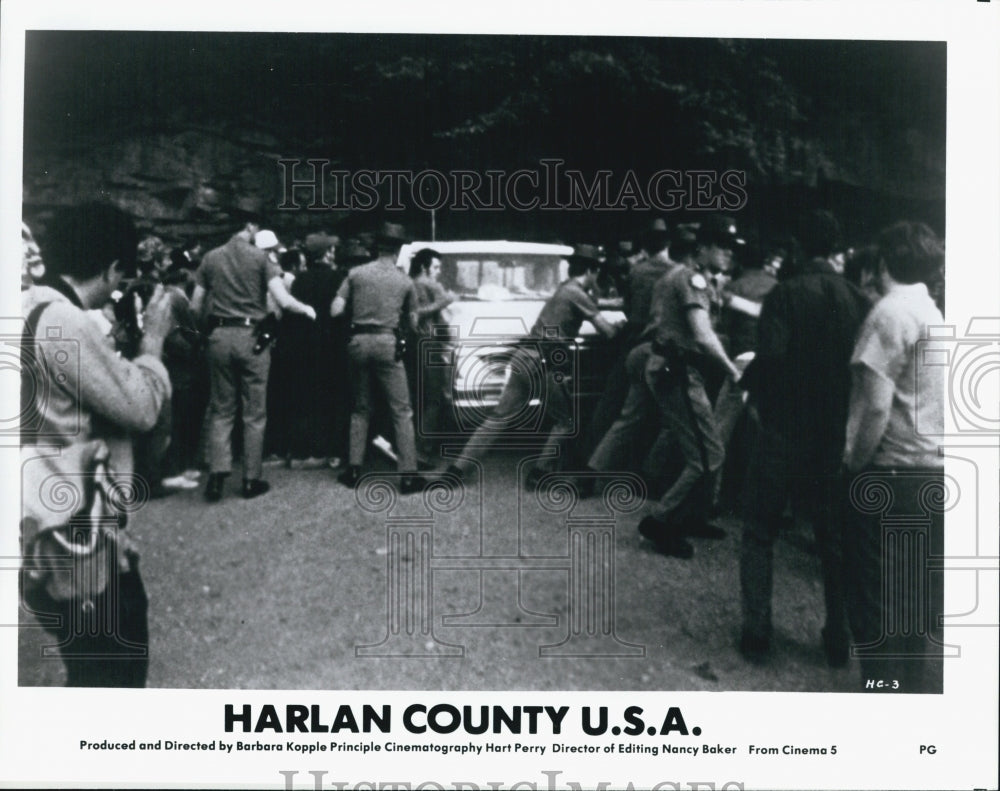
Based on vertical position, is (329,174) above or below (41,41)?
below

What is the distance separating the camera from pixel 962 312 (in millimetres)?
4773

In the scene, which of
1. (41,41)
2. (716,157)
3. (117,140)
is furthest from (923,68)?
(41,41)

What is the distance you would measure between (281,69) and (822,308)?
2.68m

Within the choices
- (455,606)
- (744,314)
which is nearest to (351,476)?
(455,606)

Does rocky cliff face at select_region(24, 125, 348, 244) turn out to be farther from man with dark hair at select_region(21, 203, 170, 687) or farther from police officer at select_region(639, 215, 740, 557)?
police officer at select_region(639, 215, 740, 557)

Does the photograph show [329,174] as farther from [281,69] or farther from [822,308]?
[822,308]

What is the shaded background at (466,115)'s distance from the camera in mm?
4789

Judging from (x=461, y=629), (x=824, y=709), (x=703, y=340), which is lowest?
(x=824, y=709)

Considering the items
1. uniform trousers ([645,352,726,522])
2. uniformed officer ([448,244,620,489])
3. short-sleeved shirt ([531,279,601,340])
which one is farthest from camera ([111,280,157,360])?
uniform trousers ([645,352,726,522])

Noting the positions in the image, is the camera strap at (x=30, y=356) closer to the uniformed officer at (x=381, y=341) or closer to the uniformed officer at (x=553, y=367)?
the uniformed officer at (x=381, y=341)

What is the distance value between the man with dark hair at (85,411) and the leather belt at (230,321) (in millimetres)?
215

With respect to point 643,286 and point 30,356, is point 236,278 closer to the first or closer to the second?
point 30,356

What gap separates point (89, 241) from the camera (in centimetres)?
478
